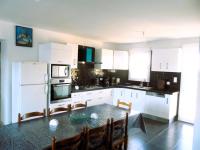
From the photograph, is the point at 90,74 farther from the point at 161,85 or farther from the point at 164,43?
the point at 164,43

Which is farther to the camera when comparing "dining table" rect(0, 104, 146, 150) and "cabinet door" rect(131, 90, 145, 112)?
"cabinet door" rect(131, 90, 145, 112)

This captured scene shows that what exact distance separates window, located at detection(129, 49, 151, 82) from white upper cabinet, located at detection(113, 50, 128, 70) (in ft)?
0.66

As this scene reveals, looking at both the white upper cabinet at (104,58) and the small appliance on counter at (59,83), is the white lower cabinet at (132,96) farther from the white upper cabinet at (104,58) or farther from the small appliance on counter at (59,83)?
the small appliance on counter at (59,83)

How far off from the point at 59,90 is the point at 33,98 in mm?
651

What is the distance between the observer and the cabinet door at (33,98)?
3445 mm

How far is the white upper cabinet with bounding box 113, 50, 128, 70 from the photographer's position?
5.81 meters

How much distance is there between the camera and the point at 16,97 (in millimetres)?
3520

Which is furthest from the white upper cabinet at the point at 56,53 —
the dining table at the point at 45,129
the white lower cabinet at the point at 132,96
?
the white lower cabinet at the point at 132,96

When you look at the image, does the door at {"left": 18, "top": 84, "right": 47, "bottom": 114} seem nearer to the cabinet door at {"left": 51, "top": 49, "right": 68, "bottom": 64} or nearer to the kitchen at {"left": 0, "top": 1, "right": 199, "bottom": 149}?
the kitchen at {"left": 0, "top": 1, "right": 199, "bottom": 149}

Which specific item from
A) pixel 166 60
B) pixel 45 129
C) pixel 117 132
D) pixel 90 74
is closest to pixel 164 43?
pixel 166 60

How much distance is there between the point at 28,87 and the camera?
3.50m

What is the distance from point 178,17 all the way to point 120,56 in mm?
3140

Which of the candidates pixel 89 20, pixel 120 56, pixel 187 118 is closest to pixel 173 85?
pixel 187 118

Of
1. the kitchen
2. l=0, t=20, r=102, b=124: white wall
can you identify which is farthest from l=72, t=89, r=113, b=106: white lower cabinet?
l=0, t=20, r=102, b=124: white wall
